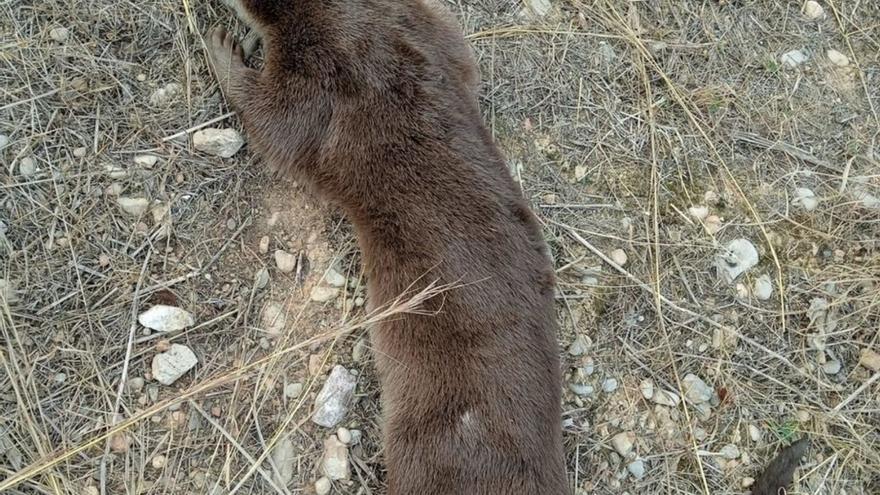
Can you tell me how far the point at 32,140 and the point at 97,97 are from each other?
257 millimetres

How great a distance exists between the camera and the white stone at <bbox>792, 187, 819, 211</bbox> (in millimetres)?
3074

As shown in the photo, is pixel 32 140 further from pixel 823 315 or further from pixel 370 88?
pixel 823 315

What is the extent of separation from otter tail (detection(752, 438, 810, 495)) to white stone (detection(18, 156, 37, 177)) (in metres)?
2.85

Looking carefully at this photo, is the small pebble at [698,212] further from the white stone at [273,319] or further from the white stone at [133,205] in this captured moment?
the white stone at [133,205]

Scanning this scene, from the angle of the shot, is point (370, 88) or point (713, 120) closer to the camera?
point (370, 88)

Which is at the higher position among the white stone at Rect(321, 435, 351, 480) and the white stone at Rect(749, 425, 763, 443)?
the white stone at Rect(321, 435, 351, 480)

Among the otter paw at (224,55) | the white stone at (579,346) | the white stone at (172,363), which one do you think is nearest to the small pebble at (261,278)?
the white stone at (172,363)

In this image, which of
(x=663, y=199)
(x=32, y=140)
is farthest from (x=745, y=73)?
(x=32, y=140)

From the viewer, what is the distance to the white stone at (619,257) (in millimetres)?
2873

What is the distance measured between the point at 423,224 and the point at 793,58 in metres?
2.04

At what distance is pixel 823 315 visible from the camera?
299cm

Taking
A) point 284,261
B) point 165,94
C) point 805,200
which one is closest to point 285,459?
point 284,261

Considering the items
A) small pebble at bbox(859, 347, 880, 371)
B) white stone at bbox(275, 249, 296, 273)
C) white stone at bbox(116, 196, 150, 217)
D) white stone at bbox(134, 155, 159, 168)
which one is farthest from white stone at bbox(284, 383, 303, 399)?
small pebble at bbox(859, 347, 880, 371)

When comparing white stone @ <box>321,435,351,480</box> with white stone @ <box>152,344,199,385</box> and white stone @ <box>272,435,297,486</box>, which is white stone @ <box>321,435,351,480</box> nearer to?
white stone @ <box>272,435,297,486</box>
